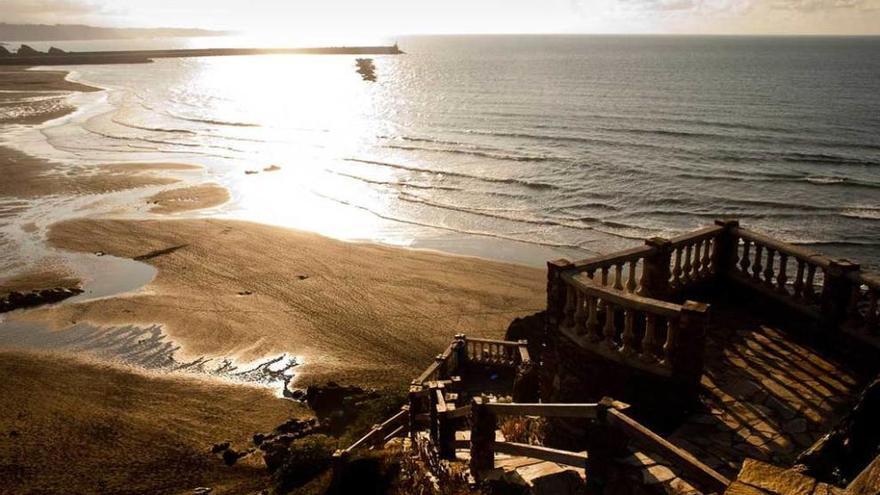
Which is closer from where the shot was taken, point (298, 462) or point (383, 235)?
point (298, 462)

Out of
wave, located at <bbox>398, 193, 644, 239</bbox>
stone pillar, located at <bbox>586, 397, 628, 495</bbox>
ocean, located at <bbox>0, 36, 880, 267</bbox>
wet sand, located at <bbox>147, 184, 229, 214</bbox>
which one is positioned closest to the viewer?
stone pillar, located at <bbox>586, 397, 628, 495</bbox>

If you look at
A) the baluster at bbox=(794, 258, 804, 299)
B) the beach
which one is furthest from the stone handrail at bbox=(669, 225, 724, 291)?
the beach

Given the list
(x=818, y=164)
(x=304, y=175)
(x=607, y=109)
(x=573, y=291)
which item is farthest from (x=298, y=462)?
(x=607, y=109)

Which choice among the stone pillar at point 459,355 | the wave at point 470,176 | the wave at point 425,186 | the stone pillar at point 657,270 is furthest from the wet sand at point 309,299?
the wave at point 470,176

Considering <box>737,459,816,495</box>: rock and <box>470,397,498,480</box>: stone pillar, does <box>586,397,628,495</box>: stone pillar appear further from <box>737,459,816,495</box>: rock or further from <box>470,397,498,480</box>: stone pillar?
<box>737,459,816,495</box>: rock

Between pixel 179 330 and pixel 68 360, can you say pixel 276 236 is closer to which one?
pixel 179 330

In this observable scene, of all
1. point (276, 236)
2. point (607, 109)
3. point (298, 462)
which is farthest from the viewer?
point (607, 109)
